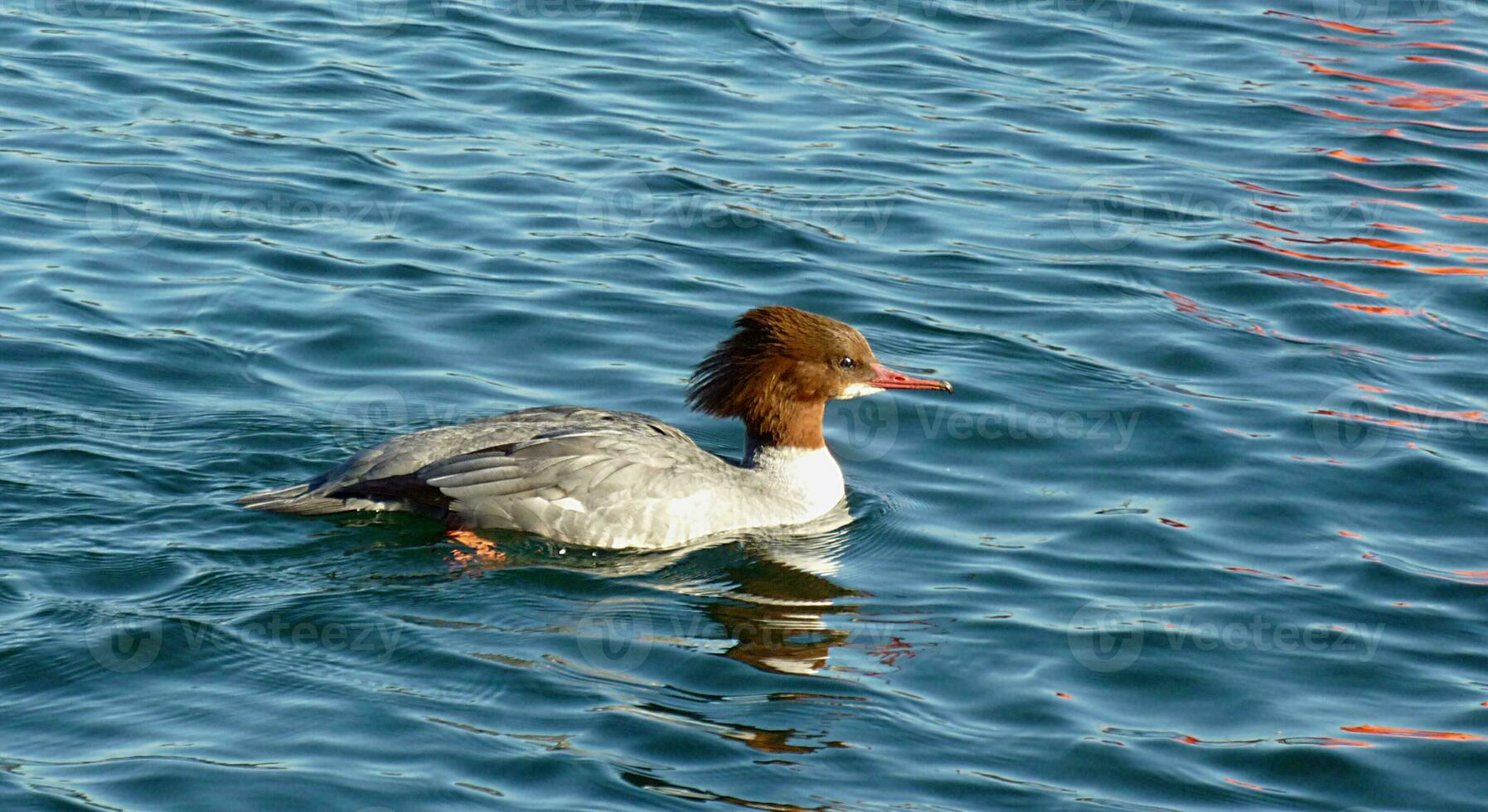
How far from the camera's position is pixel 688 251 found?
12.6 m

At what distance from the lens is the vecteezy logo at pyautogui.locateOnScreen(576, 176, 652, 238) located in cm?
1284

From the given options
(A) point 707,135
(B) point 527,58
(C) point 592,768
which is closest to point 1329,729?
(C) point 592,768

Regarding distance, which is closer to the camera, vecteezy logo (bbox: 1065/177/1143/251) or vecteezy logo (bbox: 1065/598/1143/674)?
vecteezy logo (bbox: 1065/598/1143/674)

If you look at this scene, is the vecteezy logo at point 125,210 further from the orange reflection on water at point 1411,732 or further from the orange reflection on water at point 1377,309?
the orange reflection on water at point 1411,732

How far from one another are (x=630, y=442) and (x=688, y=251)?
3.89 meters

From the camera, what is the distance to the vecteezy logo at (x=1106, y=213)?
13.1 meters

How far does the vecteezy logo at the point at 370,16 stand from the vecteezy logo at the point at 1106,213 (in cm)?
698

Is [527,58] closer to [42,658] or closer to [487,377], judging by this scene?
[487,377]
